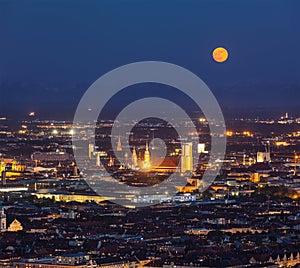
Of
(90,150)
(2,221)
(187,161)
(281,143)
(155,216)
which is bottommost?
(2,221)

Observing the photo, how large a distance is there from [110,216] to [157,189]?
50.7ft

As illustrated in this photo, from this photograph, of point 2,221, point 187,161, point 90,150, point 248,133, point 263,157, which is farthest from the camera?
point 248,133

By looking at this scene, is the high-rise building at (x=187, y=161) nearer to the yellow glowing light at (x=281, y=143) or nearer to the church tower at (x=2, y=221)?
the yellow glowing light at (x=281, y=143)

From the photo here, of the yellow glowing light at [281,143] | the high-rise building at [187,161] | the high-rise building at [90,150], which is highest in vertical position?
the yellow glowing light at [281,143]

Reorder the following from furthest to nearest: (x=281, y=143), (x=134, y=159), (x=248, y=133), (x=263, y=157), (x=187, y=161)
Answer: (x=248, y=133), (x=281, y=143), (x=263, y=157), (x=134, y=159), (x=187, y=161)

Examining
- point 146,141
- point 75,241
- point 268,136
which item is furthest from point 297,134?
point 75,241

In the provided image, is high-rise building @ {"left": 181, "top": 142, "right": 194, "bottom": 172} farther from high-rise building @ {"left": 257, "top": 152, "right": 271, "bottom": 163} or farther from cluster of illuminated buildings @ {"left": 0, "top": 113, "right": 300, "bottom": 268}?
high-rise building @ {"left": 257, "top": 152, "right": 271, "bottom": 163}

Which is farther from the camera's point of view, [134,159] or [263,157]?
[263,157]

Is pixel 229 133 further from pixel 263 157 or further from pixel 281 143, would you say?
pixel 263 157

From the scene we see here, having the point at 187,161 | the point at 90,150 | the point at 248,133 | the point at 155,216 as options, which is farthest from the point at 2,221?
the point at 248,133

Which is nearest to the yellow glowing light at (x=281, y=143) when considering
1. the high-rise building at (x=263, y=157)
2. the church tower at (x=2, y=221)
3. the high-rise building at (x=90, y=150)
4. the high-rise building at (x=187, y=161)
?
the high-rise building at (x=90, y=150)

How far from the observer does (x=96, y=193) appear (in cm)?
7056

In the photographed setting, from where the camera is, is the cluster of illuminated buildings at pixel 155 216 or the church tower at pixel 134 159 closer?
the cluster of illuminated buildings at pixel 155 216

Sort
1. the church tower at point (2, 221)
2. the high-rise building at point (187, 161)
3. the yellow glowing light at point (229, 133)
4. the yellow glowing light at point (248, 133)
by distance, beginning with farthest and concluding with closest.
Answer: the yellow glowing light at point (248, 133)
the yellow glowing light at point (229, 133)
the high-rise building at point (187, 161)
the church tower at point (2, 221)
